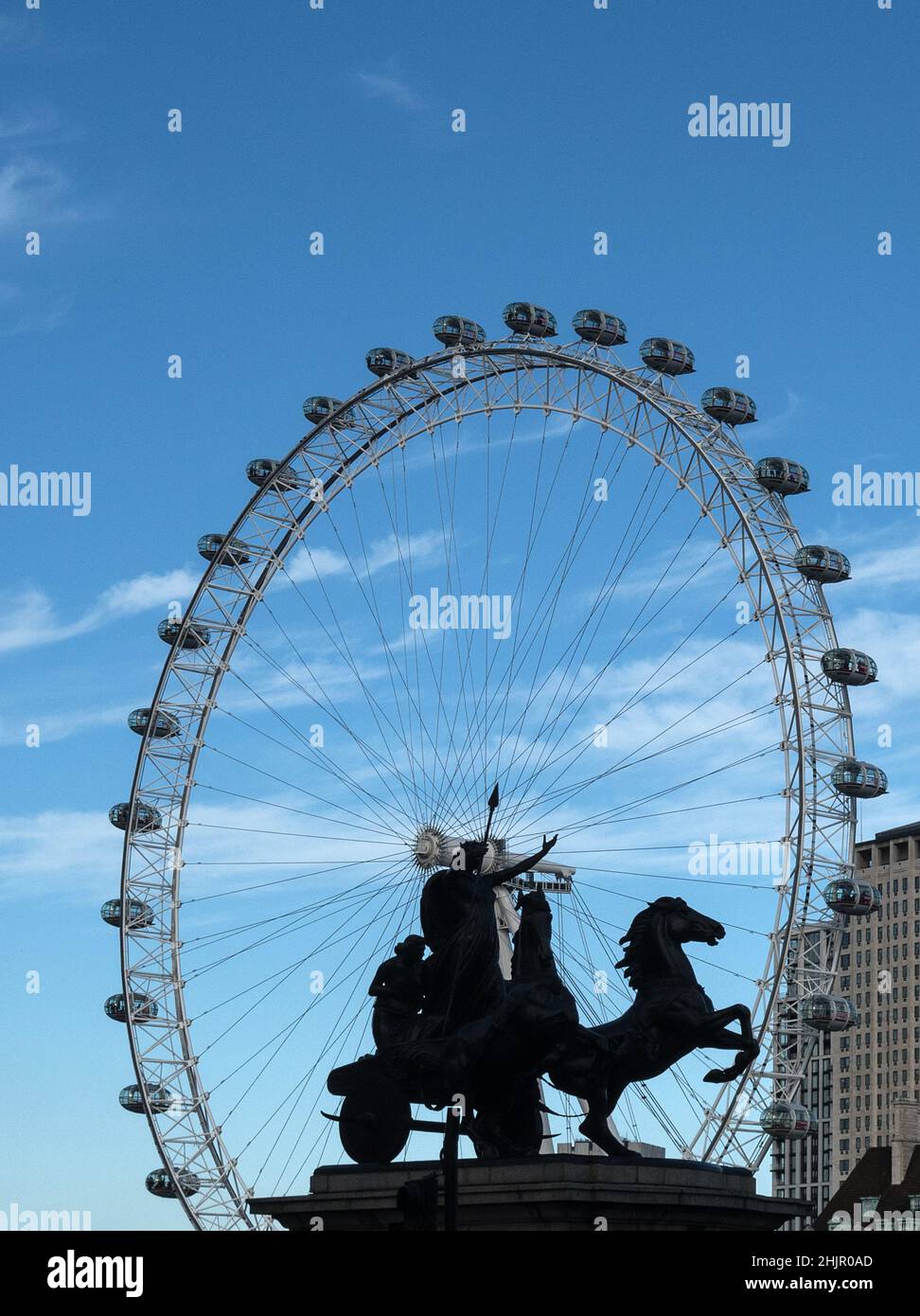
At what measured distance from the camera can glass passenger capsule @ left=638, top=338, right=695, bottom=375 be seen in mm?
50812

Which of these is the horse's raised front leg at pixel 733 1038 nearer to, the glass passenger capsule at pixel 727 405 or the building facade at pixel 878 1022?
the glass passenger capsule at pixel 727 405

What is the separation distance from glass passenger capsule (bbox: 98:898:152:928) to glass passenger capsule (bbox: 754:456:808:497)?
63.3 ft

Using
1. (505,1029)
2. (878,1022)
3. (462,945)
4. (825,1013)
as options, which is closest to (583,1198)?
(505,1029)

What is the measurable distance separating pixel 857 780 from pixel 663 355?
34.6 feet

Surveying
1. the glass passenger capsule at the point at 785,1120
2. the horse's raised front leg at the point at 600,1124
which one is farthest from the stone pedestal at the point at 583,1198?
the glass passenger capsule at the point at 785,1120

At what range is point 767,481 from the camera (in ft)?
163

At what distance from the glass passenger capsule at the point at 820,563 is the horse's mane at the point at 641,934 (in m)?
15.5

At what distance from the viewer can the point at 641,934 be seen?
116 ft

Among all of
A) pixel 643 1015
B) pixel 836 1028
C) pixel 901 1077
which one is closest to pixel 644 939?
pixel 643 1015

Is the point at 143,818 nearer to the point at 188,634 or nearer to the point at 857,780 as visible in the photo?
the point at 188,634

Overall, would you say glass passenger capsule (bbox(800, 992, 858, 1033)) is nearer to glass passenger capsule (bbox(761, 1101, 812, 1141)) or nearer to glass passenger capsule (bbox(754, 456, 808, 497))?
glass passenger capsule (bbox(761, 1101, 812, 1141))

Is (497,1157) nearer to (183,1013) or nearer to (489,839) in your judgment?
(489,839)

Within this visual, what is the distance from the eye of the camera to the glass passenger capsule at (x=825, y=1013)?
47.4 meters

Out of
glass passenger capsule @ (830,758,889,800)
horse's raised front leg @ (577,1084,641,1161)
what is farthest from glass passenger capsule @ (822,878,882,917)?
horse's raised front leg @ (577,1084,641,1161)
